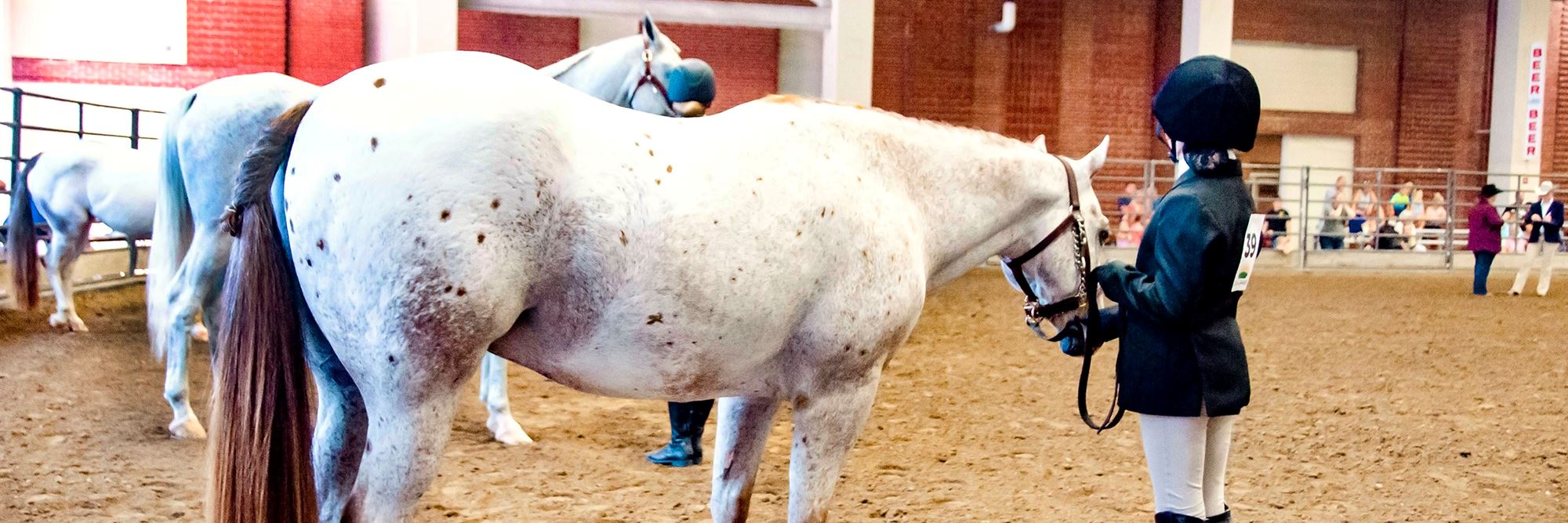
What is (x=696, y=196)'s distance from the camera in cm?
203

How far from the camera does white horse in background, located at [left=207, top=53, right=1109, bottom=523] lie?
1854 millimetres

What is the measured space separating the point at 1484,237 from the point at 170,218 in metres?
13.0

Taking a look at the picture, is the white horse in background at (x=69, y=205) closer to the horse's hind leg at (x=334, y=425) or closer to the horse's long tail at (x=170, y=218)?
the horse's long tail at (x=170, y=218)

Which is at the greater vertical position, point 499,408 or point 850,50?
point 850,50

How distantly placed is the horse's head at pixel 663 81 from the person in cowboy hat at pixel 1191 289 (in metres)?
Answer: 1.82

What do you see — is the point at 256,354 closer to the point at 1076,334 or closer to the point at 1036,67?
the point at 1076,334

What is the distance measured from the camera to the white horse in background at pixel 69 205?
680 centimetres

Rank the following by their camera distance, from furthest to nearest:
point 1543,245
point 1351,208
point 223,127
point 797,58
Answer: point 797,58 < point 1351,208 < point 1543,245 < point 223,127

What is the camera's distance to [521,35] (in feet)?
56.7

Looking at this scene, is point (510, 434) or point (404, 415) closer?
point (404, 415)

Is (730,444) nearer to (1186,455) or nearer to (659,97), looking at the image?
(1186,455)

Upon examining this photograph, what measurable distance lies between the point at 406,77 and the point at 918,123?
3.82ft

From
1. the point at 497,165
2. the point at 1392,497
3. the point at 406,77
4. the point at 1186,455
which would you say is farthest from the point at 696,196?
the point at 1392,497

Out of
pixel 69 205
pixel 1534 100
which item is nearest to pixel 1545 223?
pixel 1534 100
